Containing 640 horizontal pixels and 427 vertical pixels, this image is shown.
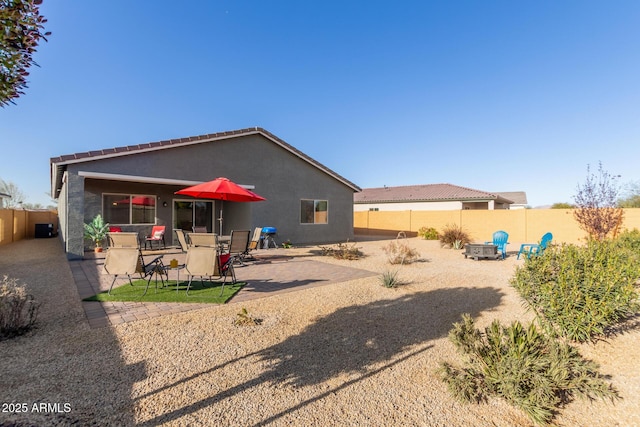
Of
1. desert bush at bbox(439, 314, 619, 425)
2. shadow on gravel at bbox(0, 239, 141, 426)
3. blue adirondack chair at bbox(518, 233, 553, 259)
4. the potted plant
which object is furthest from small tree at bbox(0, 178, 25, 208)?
blue adirondack chair at bbox(518, 233, 553, 259)

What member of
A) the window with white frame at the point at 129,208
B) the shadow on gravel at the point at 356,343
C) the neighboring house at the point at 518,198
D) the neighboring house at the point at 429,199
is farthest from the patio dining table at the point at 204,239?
the neighboring house at the point at 518,198

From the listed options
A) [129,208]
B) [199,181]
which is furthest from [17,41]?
[129,208]

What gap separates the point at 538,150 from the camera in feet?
59.1

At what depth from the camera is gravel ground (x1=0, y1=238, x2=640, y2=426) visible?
2535 mm

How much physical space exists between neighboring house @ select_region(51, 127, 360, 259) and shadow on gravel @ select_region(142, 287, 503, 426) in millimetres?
9733

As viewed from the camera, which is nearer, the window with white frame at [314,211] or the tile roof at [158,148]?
the tile roof at [158,148]

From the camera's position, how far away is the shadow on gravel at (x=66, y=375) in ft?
7.96

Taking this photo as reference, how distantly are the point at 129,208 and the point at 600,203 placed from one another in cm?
2240

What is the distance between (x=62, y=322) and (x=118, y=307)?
77 cm

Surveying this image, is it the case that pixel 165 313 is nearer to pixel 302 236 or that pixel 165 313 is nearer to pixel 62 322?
pixel 62 322

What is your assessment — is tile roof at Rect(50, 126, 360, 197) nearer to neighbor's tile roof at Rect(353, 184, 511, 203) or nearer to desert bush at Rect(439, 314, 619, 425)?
desert bush at Rect(439, 314, 619, 425)

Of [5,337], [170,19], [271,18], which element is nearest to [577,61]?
[271,18]

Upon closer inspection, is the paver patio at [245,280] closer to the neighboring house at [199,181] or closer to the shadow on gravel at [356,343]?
the shadow on gravel at [356,343]

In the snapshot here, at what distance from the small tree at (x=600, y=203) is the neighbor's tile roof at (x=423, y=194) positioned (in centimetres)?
771
